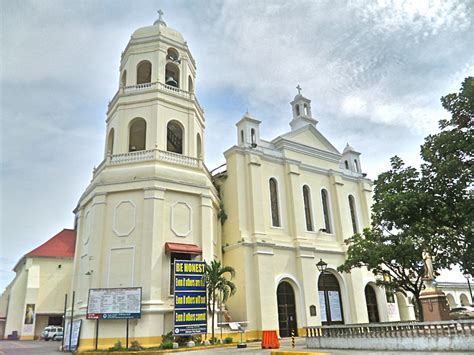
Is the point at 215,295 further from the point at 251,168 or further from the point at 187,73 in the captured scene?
the point at 187,73

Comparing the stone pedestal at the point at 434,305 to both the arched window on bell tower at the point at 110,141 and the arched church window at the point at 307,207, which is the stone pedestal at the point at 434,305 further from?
the arched window on bell tower at the point at 110,141

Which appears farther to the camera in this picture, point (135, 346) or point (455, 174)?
point (135, 346)

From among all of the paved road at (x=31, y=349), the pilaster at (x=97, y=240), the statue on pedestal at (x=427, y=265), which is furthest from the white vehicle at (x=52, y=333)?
the statue on pedestal at (x=427, y=265)

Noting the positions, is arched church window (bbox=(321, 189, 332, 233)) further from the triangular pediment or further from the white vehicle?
the white vehicle

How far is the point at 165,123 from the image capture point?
22453 mm

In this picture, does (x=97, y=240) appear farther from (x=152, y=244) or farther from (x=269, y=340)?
(x=269, y=340)

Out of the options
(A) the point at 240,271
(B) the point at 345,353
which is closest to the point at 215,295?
(A) the point at 240,271

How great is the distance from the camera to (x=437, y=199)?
47.7 feet

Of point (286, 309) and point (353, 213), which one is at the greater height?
point (353, 213)

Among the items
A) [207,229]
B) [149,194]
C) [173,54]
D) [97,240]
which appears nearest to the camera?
[97,240]

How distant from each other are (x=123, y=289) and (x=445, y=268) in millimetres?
14261

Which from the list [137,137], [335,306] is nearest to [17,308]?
[137,137]

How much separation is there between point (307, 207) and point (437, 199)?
13.3m

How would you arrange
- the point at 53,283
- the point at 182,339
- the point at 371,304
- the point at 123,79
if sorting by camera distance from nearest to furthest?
the point at 182,339 → the point at 123,79 → the point at 371,304 → the point at 53,283
